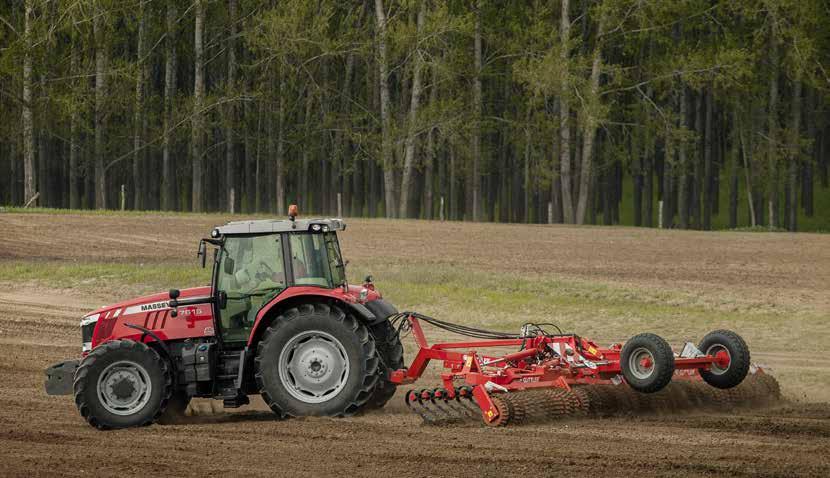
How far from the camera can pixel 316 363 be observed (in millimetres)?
11188

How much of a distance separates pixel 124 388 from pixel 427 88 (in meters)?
36.8

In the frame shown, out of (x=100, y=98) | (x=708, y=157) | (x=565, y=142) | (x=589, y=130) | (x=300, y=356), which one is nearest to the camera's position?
(x=300, y=356)

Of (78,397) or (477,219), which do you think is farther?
(477,219)

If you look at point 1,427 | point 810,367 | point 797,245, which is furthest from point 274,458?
point 797,245

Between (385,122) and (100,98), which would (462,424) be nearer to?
(385,122)

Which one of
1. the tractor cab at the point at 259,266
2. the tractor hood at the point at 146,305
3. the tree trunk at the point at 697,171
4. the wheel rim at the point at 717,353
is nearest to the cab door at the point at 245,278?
the tractor cab at the point at 259,266

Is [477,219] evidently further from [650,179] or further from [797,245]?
[797,245]

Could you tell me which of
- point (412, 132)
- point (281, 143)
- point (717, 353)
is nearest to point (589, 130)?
point (412, 132)

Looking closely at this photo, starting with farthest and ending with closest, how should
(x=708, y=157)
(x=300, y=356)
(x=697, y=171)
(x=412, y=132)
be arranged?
1. (x=708, y=157)
2. (x=697, y=171)
3. (x=412, y=132)
4. (x=300, y=356)

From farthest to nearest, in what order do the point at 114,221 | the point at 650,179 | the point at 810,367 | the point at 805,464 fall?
1. the point at 650,179
2. the point at 114,221
3. the point at 810,367
4. the point at 805,464

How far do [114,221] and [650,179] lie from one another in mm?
25274

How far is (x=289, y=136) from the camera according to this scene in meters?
49.1

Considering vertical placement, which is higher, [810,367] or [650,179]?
[650,179]

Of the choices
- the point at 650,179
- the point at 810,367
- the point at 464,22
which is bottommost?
the point at 810,367
